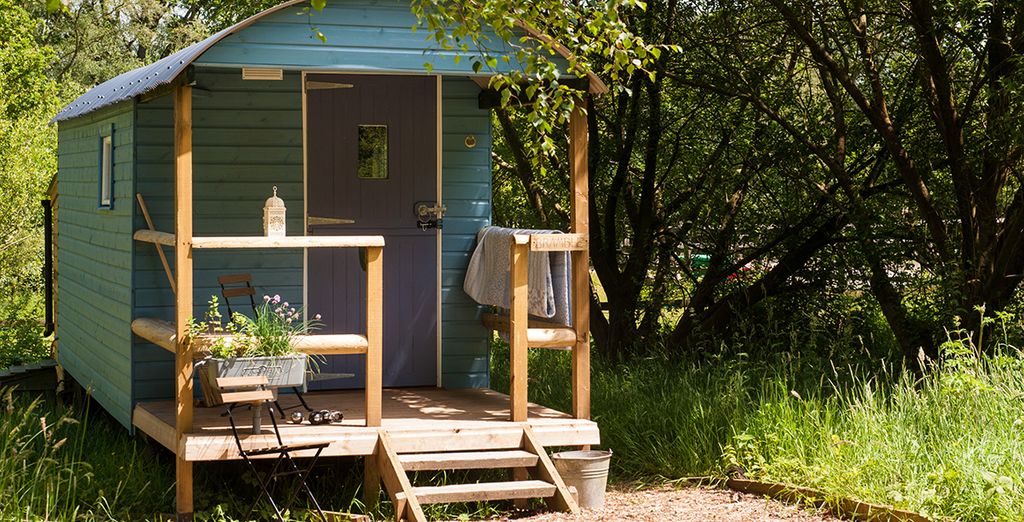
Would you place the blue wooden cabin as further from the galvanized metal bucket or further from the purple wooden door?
the galvanized metal bucket

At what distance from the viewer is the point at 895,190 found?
33.4 feet

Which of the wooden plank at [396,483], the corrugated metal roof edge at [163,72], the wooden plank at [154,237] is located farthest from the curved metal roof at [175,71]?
the wooden plank at [396,483]

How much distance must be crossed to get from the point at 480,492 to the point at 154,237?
→ 2.50 m

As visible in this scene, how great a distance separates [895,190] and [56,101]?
12.9m

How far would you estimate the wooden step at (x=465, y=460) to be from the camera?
6.84 metres

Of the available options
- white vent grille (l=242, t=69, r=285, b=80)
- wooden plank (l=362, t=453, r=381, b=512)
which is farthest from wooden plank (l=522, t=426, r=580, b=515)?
white vent grille (l=242, t=69, r=285, b=80)

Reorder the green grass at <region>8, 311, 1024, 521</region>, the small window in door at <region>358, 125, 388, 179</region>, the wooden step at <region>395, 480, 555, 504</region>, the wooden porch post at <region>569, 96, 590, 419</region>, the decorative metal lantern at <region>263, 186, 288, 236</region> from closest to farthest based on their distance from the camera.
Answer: the green grass at <region>8, 311, 1024, 521</region> < the wooden step at <region>395, 480, 555, 504</region> < the decorative metal lantern at <region>263, 186, 288, 236</region> < the wooden porch post at <region>569, 96, 590, 419</region> < the small window in door at <region>358, 125, 388, 179</region>

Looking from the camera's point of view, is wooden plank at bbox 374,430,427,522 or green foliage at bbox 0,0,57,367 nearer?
wooden plank at bbox 374,430,427,522

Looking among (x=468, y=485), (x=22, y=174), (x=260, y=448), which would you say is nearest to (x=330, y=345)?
(x=260, y=448)

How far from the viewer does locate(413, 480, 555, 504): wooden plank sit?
660 centimetres

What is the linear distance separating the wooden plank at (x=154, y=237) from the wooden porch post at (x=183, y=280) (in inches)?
6.0

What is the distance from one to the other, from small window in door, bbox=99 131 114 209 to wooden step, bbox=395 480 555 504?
346cm

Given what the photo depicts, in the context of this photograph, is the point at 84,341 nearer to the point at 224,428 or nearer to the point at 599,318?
the point at 224,428

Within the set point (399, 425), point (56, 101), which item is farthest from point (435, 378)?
point (56, 101)
